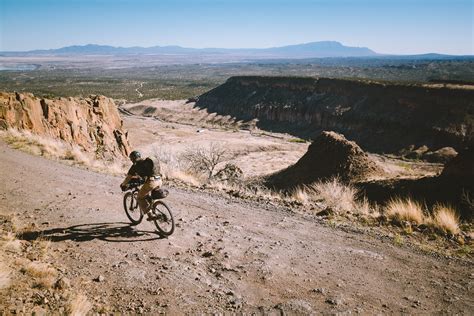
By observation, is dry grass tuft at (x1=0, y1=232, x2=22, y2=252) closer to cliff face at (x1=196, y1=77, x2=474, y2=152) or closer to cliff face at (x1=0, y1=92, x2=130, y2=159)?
cliff face at (x1=0, y1=92, x2=130, y2=159)

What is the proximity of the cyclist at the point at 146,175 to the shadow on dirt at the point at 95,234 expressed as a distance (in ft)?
1.30

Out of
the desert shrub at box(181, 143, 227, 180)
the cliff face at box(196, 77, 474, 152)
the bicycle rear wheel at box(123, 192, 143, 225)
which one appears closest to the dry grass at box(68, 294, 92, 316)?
the bicycle rear wheel at box(123, 192, 143, 225)

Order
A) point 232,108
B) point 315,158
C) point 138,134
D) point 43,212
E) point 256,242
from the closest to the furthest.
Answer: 1. point 256,242
2. point 43,212
3. point 315,158
4. point 138,134
5. point 232,108

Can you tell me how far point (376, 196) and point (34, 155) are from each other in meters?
13.5

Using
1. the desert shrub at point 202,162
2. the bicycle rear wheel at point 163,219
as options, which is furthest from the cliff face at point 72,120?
the bicycle rear wheel at point 163,219

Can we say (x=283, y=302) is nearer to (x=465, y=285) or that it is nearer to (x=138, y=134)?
(x=465, y=285)

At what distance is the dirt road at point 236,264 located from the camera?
5.01 meters

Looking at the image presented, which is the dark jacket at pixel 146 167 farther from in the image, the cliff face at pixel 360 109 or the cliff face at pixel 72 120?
the cliff face at pixel 360 109

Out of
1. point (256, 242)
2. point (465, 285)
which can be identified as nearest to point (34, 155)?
point (256, 242)

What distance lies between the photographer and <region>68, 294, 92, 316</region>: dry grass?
440cm

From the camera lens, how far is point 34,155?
14.7 meters

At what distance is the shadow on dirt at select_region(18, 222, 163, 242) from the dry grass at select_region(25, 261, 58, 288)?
4.66 feet

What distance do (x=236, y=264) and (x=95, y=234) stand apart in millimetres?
2846

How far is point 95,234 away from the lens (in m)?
7.12
